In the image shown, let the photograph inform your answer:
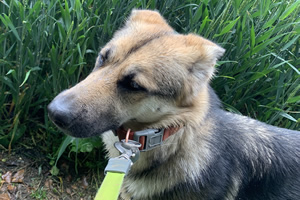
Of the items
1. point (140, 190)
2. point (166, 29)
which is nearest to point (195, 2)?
point (166, 29)

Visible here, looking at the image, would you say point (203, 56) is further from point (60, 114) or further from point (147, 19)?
point (60, 114)

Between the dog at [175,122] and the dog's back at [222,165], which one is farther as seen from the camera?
the dog's back at [222,165]

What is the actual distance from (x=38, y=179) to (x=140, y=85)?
155 cm

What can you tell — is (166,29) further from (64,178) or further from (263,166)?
(64,178)

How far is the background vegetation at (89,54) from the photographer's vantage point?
249cm

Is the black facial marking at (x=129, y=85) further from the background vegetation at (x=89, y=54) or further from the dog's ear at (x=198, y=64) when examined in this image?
the background vegetation at (x=89, y=54)

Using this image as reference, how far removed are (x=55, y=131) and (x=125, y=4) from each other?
1.40m

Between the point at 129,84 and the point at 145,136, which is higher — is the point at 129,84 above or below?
above

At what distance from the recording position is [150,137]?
183cm

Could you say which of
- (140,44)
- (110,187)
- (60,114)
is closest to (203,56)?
(140,44)

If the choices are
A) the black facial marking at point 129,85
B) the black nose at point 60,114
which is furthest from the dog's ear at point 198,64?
the black nose at point 60,114

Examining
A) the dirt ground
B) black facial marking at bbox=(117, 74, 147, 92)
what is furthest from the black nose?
the dirt ground

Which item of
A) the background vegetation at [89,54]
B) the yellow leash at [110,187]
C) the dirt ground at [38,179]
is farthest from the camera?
the dirt ground at [38,179]

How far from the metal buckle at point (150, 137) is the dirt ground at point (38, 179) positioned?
1268 millimetres
